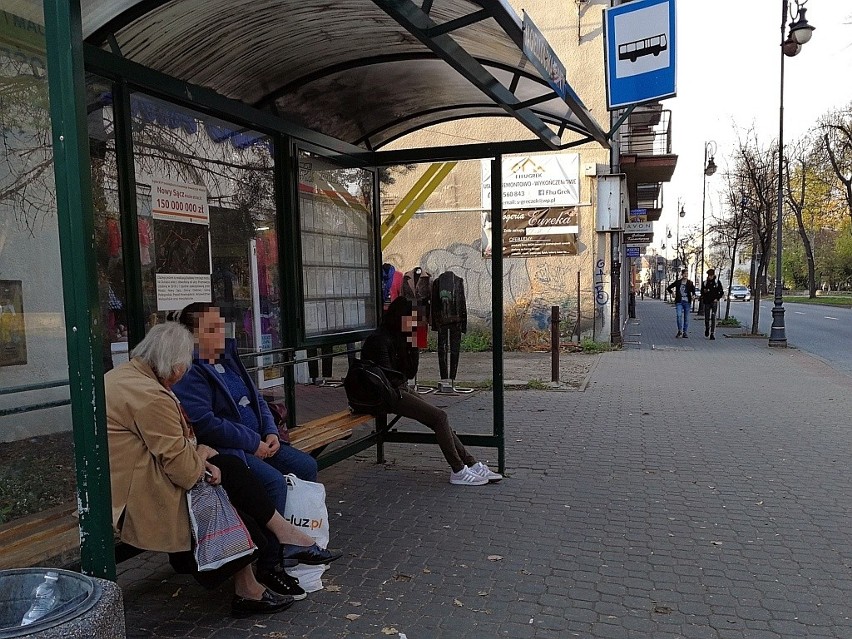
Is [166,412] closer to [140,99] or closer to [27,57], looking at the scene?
[27,57]

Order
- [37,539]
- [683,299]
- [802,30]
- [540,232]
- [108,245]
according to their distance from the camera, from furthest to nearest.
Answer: [683,299]
[540,232]
[802,30]
[108,245]
[37,539]

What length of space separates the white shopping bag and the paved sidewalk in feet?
0.41

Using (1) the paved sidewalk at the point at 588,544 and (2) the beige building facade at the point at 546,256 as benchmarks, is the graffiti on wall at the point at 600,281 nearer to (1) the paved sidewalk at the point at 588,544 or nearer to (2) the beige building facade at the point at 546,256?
(2) the beige building facade at the point at 546,256

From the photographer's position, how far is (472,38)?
4211 mm

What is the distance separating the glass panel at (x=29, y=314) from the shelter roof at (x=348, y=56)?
781 millimetres

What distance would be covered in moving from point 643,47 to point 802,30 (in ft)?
38.7

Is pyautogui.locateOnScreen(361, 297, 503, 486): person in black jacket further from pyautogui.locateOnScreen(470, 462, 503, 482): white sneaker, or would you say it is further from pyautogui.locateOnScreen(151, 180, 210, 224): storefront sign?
pyautogui.locateOnScreen(151, 180, 210, 224): storefront sign

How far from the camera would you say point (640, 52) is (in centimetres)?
556

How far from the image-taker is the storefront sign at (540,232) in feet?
51.5

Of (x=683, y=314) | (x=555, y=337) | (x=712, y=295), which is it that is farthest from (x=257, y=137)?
(x=683, y=314)

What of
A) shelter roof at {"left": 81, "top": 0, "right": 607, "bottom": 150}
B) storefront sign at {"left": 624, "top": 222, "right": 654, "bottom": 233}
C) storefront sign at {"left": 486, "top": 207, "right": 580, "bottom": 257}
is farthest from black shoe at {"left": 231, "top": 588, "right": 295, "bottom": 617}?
storefront sign at {"left": 624, "top": 222, "right": 654, "bottom": 233}

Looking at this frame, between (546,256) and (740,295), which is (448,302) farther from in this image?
(740,295)

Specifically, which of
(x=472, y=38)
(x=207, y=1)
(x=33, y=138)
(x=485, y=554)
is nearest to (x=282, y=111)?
(x=207, y=1)

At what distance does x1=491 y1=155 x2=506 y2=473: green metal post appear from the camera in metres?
5.34
